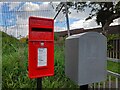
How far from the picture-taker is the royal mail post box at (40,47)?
303 centimetres

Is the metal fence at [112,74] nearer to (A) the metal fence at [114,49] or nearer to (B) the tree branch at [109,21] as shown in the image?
(A) the metal fence at [114,49]

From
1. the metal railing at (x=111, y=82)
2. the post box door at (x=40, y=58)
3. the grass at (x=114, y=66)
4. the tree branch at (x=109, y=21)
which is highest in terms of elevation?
the tree branch at (x=109, y=21)

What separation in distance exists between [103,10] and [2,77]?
2023 millimetres

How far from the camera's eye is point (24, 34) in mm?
3830

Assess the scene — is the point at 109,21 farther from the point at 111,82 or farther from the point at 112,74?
the point at 111,82

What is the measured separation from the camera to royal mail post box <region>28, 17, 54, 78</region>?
3.03m

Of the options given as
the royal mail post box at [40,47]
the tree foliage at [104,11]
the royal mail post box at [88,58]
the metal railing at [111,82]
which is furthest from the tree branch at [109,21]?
the royal mail post box at [40,47]

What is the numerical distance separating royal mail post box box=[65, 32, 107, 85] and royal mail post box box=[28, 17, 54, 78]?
0.32 metres

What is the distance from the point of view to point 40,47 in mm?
3098

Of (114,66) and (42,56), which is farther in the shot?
(114,66)

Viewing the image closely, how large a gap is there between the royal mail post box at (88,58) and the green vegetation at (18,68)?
76 cm

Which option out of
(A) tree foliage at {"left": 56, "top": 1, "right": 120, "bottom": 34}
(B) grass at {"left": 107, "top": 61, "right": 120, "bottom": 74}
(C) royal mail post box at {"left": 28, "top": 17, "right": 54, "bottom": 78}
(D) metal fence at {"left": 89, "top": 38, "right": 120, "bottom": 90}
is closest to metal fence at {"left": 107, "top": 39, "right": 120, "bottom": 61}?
(D) metal fence at {"left": 89, "top": 38, "right": 120, "bottom": 90}

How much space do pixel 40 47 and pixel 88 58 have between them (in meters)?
0.64

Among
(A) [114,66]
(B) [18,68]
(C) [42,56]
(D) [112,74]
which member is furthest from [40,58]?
(A) [114,66]
